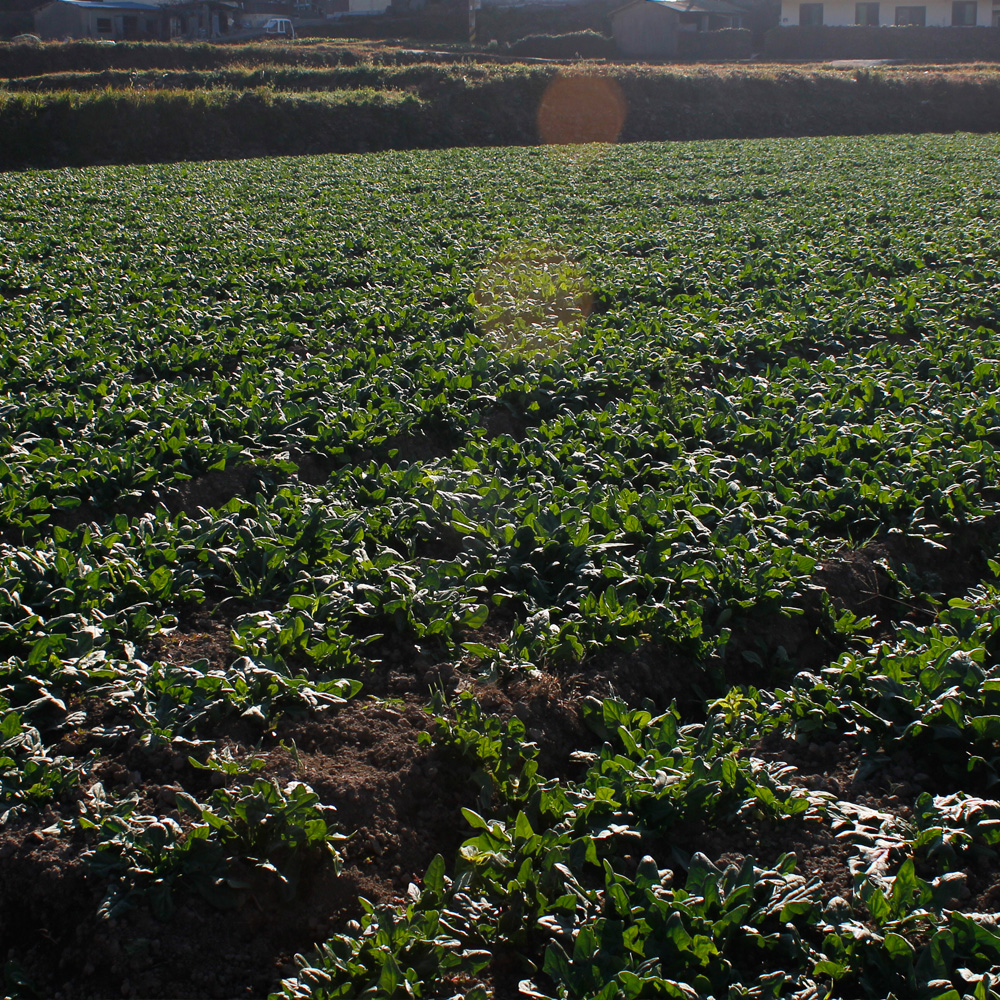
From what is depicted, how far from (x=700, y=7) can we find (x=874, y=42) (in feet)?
40.5

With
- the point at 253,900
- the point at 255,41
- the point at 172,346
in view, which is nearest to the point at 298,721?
the point at 253,900

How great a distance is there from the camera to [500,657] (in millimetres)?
3539

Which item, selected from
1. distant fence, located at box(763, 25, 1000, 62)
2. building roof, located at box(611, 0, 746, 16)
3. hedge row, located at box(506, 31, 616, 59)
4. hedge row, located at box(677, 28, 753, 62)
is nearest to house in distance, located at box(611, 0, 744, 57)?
building roof, located at box(611, 0, 746, 16)

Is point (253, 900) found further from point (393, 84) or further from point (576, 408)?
point (393, 84)

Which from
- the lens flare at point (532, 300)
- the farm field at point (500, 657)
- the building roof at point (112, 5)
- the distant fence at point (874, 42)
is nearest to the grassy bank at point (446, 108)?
the distant fence at point (874, 42)

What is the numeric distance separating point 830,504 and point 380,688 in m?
2.93

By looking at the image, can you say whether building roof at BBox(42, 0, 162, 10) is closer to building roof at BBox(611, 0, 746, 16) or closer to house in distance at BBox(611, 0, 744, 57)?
house in distance at BBox(611, 0, 744, 57)

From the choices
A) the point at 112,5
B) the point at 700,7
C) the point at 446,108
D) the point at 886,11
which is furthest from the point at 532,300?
the point at 886,11

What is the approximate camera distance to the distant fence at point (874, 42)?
2082 inches

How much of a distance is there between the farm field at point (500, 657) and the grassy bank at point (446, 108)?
966 inches

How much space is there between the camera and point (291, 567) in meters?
4.11

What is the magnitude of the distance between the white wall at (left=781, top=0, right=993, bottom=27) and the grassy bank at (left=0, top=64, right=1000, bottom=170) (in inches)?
761

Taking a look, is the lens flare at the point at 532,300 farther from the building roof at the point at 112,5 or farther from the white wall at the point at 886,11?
the white wall at the point at 886,11

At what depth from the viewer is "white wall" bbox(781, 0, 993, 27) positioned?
5859cm
